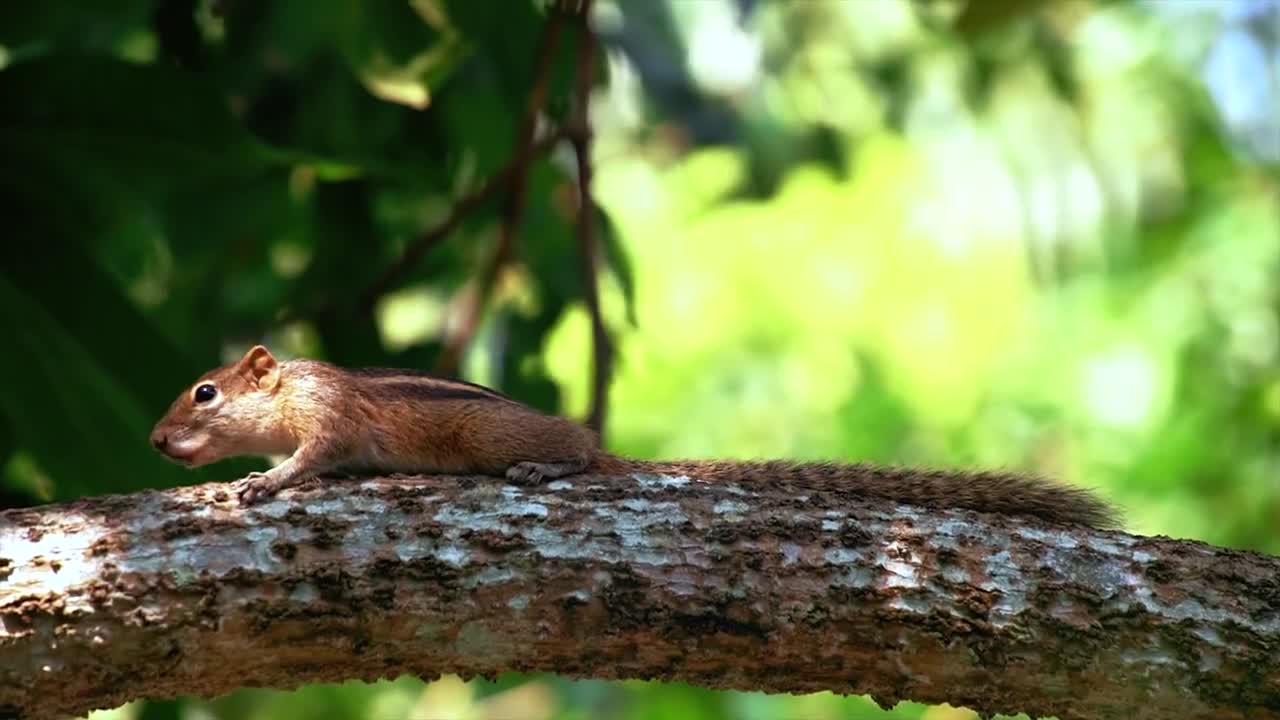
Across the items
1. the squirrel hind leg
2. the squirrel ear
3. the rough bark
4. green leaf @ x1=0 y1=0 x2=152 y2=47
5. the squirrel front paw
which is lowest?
the rough bark

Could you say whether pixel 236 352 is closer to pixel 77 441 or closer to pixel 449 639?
pixel 77 441

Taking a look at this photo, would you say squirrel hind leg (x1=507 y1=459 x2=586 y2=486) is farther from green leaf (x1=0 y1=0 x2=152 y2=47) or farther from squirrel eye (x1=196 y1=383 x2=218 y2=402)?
green leaf (x1=0 y1=0 x2=152 y2=47)

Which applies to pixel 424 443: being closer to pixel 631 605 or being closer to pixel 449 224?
pixel 631 605

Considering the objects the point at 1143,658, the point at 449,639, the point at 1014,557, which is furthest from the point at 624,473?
the point at 1143,658

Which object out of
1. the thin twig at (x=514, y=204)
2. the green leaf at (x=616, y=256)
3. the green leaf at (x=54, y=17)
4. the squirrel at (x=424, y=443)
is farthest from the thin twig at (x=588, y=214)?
the green leaf at (x=54, y=17)

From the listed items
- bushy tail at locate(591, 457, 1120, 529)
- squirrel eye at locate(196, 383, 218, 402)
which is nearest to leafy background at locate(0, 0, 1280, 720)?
squirrel eye at locate(196, 383, 218, 402)

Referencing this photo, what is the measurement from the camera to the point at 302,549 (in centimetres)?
349

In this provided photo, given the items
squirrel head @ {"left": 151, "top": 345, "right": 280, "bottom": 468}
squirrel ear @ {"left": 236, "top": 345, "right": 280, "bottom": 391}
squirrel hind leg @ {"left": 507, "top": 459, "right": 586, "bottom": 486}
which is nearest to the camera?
squirrel hind leg @ {"left": 507, "top": 459, "right": 586, "bottom": 486}

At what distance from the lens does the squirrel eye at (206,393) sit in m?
4.83

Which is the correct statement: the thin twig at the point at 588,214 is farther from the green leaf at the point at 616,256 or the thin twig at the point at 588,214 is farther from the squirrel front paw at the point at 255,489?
the squirrel front paw at the point at 255,489

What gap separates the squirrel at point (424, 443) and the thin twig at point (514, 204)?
3.94 ft

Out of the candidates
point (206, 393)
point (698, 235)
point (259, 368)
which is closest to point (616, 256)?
point (259, 368)

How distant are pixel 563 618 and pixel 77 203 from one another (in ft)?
8.76

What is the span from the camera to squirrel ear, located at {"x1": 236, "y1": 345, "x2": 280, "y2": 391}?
4926mm
